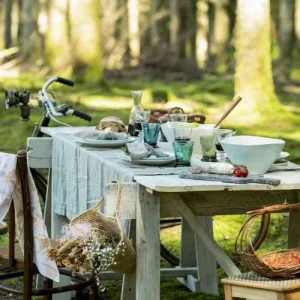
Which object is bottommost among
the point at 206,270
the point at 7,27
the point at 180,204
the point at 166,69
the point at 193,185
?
the point at 206,270

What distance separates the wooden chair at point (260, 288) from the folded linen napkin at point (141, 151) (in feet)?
2.61

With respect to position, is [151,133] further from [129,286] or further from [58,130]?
[58,130]

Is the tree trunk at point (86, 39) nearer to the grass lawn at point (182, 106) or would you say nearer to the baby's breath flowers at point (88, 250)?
the grass lawn at point (182, 106)

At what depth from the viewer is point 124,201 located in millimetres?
3930

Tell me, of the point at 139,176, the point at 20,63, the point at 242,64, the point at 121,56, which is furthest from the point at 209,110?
the point at 139,176

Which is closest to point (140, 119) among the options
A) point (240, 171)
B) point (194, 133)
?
point (194, 133)

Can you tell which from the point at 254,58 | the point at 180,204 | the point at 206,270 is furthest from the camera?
the point at 254,58

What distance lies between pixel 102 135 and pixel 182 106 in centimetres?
965

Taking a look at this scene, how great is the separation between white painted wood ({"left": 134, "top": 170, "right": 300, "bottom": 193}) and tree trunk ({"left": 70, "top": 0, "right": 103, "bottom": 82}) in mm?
13008

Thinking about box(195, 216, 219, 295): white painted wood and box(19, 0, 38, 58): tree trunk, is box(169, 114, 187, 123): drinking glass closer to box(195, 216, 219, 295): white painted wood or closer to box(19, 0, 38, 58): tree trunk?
box(195, 216, 219, 295): white painted wood

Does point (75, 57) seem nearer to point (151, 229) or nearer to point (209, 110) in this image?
point (209, 110)

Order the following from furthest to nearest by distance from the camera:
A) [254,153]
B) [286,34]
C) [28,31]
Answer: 1. [28,31]
2. [286,34]
3. [254,153]

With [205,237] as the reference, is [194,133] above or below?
above

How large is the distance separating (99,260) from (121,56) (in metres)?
20.4
